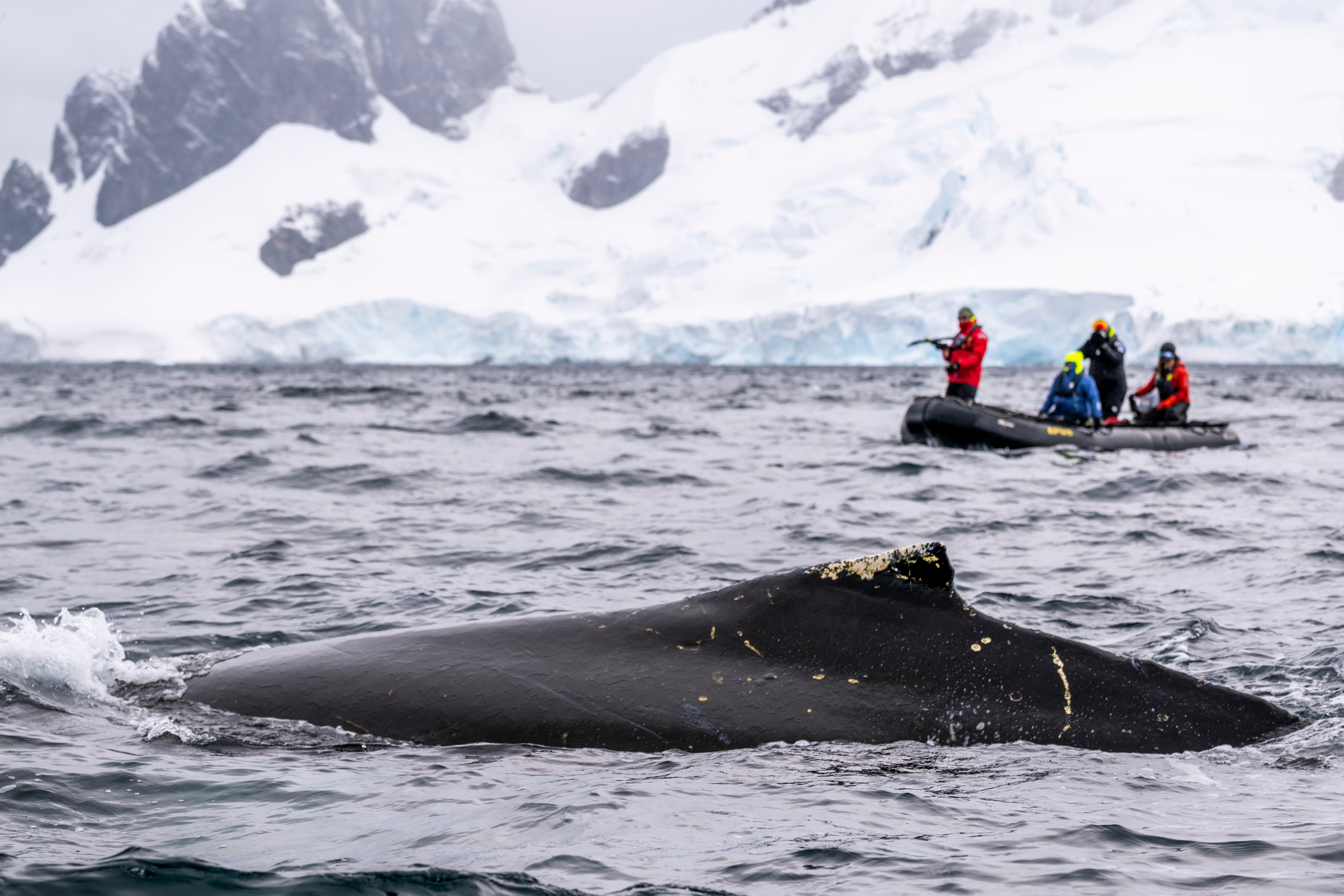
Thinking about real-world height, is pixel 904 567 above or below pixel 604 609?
above

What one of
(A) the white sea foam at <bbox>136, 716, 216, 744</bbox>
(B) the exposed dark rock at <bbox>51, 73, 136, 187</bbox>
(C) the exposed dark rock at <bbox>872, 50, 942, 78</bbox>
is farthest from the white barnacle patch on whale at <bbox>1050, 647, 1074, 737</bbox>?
(B) the exposed dark rock at <bbox>51, 73, 136, 187</bbox>

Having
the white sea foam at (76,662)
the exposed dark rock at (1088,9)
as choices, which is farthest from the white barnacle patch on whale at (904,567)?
the exposed dark rock at (1088,9)

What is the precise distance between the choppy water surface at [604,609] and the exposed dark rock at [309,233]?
14206 cm

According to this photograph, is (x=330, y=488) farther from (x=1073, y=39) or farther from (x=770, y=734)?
(x=1073, y=39)

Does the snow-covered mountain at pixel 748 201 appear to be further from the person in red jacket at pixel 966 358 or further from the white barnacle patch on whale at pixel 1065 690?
the white barnacle patch on whale at pixel 1065 690

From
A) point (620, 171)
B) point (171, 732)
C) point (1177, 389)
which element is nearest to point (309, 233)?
point (620, 171)

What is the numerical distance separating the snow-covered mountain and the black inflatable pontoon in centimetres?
5403

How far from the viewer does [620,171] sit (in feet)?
576

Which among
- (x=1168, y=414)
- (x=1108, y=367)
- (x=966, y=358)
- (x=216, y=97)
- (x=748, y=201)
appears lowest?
(x=1168, y=414)

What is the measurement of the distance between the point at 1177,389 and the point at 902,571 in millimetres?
17773

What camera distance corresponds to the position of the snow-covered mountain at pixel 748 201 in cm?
8225

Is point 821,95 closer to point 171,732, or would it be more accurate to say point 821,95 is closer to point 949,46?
point 949,46

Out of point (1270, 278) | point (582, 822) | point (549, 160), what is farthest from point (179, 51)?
point (582, 822)

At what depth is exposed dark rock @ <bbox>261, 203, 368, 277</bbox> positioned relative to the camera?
155000 mm
